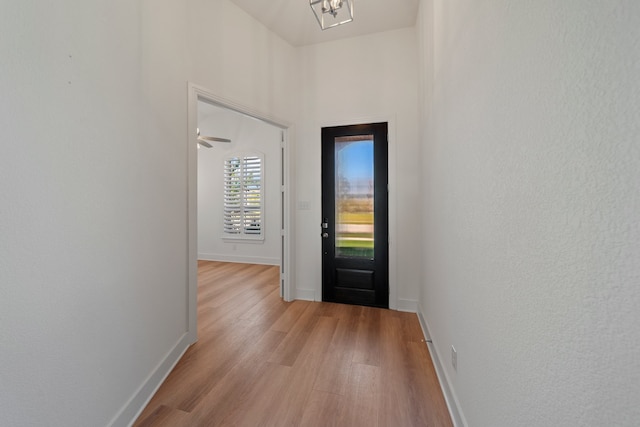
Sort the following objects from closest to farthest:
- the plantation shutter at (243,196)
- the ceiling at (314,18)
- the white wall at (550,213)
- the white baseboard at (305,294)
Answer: the white wall at (550,213)
the ceiling at (314,18)
the white baseboard at (305,294)
the plantation shutter at (243,196)

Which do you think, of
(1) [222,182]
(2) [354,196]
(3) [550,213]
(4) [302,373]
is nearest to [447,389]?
(4) [302,373]

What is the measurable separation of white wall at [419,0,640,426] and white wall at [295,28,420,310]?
5.67 feet

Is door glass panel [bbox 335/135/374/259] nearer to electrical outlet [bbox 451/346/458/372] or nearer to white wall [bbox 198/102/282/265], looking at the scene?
electrical outlet [bbox 451/346/458/372]

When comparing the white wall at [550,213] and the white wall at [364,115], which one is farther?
the white wall at [364,115]

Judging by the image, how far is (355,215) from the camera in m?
3.29

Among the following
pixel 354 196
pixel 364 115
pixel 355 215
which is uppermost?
pixel 364 115

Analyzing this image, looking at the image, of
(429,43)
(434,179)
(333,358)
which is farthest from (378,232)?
(429,43)

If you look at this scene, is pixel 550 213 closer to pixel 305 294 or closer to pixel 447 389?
pixel 447 389

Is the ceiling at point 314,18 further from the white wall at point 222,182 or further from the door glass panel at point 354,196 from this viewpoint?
the white wall at point 222,182

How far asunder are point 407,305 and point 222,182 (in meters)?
4.70

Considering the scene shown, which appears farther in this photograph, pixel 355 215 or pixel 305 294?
pixel 305 294

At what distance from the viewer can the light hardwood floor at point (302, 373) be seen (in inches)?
60.4

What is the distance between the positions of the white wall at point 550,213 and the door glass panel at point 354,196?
6.13 ft

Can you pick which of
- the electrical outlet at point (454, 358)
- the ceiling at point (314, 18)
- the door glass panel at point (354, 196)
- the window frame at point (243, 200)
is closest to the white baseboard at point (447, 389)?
the electrical outlet at point (454, 358)
